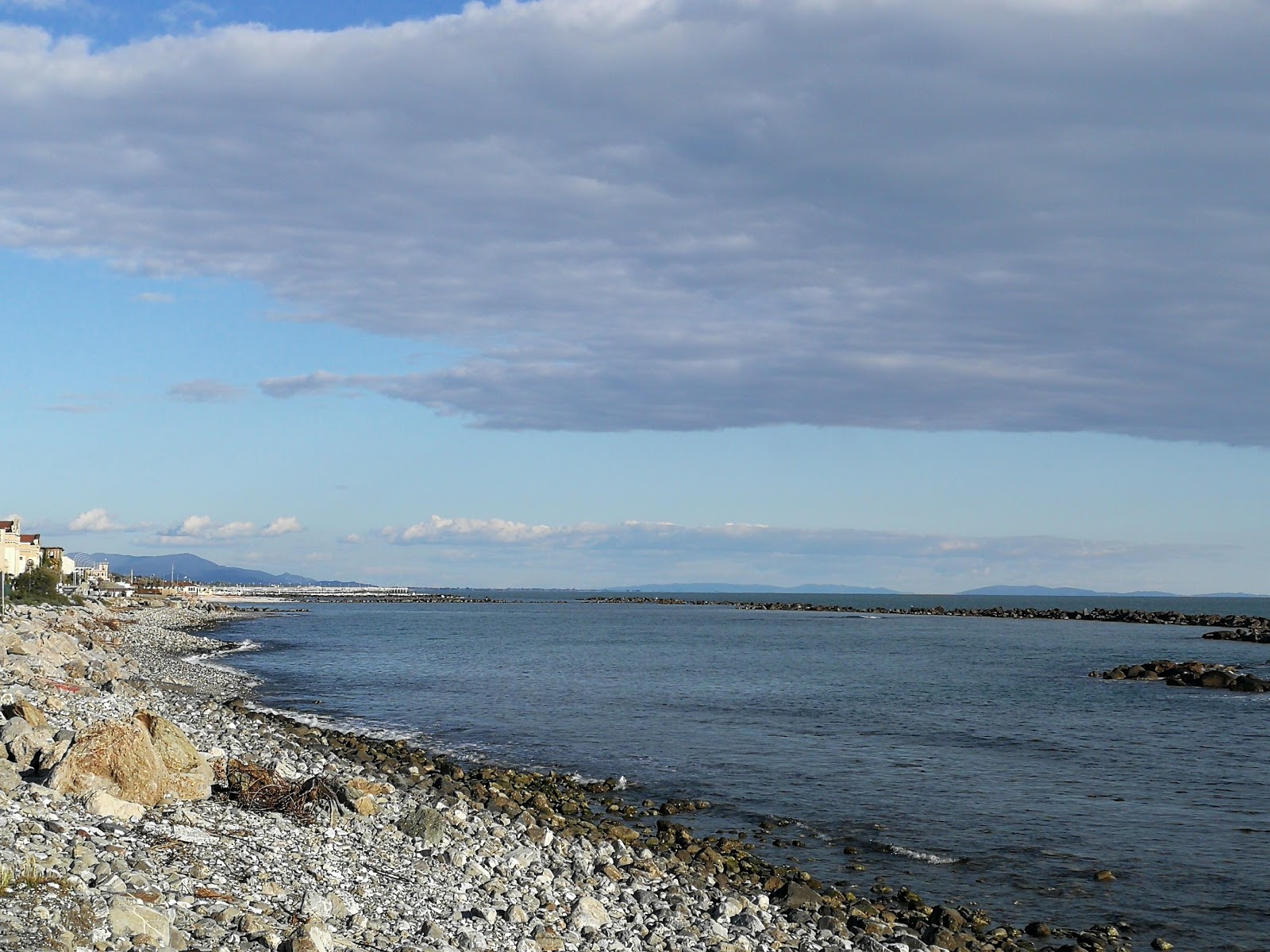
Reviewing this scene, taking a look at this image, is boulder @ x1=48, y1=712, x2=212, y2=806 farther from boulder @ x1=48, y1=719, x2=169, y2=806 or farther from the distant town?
the distant town

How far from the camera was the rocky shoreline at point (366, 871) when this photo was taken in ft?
33.4

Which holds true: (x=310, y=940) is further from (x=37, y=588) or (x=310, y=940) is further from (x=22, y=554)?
(x=22, y=554)

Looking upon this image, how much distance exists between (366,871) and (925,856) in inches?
416

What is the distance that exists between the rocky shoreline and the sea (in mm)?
1883

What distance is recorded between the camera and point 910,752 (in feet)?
98.6

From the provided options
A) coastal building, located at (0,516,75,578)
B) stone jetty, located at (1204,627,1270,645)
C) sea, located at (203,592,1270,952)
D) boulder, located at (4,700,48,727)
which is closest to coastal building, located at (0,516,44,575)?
coastal building, located at (0,516,75,578)

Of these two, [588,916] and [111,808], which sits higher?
[111,808]

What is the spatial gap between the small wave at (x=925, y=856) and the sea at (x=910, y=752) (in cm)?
4

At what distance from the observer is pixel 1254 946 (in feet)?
48.8

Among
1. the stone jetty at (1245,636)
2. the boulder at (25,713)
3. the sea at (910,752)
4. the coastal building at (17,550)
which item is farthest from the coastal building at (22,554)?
the stone jetty at (1245,636)

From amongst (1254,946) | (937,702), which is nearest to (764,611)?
(937,702)

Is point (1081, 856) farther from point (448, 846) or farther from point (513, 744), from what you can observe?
point (513, 744)

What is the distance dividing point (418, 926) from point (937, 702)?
115 feet

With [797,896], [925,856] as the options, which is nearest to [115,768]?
[797,896]
